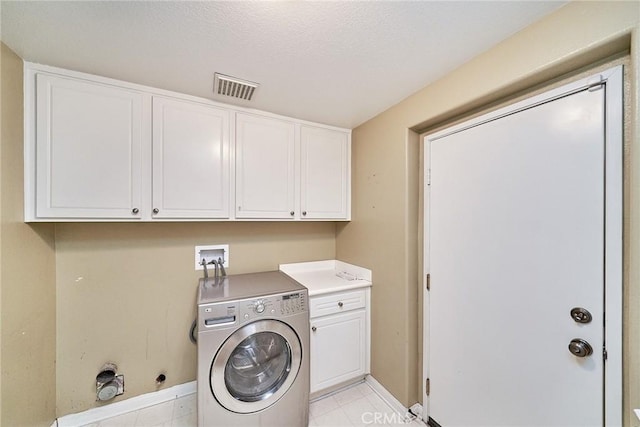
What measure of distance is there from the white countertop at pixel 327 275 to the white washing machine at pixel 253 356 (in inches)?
12.5

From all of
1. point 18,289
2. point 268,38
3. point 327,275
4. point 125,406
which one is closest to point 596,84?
point 268,38

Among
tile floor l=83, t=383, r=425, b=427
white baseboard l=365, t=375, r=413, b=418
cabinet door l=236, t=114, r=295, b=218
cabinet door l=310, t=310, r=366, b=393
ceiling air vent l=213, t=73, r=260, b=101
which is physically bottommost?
tile floor l=83, t=383, r=425, b=427

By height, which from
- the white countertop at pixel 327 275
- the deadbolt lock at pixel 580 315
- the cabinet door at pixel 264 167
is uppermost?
the cabinet door at pixel 264 167

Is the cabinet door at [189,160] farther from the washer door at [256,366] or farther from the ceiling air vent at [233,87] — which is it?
the washer door at [256,366]

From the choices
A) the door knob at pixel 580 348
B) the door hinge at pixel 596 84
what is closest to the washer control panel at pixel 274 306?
the door knob at pixel 580 348

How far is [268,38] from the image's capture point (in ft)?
3.62

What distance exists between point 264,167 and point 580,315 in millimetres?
1960

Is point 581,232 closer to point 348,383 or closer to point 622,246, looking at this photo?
point 622,246

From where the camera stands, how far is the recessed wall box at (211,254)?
1.89 metres

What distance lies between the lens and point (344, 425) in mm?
1558

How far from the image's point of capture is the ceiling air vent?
56.3 inches

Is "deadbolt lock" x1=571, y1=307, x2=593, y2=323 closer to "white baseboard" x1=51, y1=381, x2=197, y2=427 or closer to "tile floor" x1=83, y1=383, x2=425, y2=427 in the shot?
"tile floor" x1=83, y1=383, x2=425, y2=427

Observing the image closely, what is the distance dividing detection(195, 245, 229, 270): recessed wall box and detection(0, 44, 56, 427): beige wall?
832mm

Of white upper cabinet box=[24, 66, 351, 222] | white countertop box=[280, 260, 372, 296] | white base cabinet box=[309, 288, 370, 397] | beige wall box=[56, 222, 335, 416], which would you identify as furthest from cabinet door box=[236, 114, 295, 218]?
white base cabinet box=[309, 288, 370, 397]
